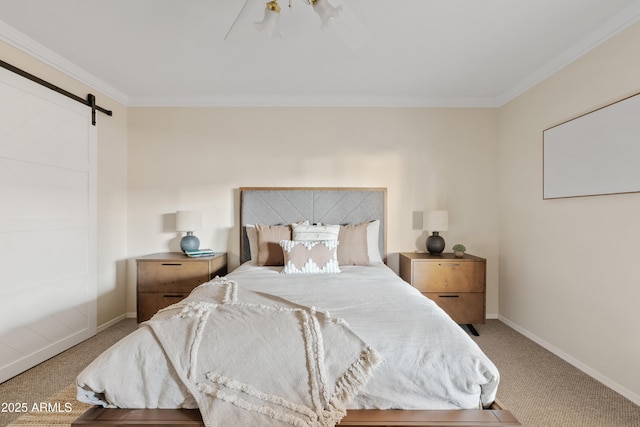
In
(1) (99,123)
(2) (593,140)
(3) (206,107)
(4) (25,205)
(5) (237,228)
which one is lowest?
(5) (237,228)

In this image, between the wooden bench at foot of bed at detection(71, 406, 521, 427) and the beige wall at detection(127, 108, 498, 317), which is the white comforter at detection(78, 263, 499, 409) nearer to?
the wooden bench at foot of bed at detection(71, 406, 521, 427)

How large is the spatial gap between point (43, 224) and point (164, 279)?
3.48ft

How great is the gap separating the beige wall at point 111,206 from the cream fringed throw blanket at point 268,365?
2.32 meters

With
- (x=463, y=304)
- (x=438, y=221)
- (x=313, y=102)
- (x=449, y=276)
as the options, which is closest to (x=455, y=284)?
(x=449, y=276)

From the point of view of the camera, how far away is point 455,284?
314 cm

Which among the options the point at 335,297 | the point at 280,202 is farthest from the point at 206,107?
the point at 335,297

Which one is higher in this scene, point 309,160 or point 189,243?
point 309,160

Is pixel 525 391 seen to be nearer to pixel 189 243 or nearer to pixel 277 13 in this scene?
pixel 277 13

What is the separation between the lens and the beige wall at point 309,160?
361cm

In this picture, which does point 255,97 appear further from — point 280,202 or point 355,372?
point 355,372

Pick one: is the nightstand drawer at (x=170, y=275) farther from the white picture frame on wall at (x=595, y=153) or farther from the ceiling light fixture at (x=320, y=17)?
the white picture frame on wall at (x=595, y=153)

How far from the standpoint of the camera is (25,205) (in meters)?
2.44

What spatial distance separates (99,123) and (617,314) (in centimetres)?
464

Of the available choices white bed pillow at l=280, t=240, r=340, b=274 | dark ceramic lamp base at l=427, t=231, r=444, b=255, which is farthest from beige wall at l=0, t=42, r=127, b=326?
dark ceramic lamp base at l=427, t=231, r=444, b=255
